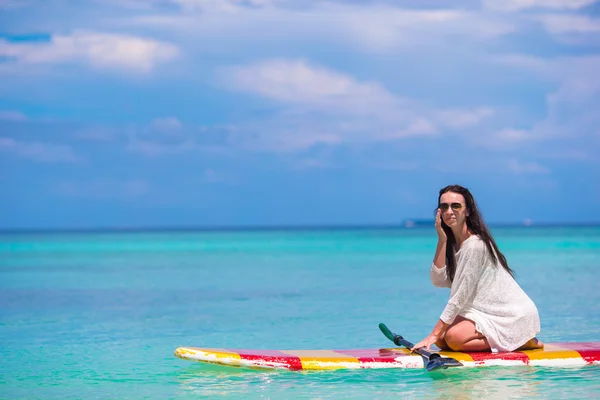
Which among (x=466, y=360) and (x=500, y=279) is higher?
(x=500, y=279)

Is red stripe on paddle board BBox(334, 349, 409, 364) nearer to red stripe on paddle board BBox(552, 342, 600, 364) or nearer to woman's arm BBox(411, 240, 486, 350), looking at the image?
woman's arm BBox(411, 240, 486, 350)

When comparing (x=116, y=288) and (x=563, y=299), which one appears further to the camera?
(x=116, y=288)

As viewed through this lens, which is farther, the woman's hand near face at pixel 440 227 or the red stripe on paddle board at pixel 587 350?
the red stripe on paddle board at pixel 587 350

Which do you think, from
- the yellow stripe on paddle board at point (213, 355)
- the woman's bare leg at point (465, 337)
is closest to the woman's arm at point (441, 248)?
the woman's bare leg at point (465, 337)

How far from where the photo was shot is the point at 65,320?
40.3ft

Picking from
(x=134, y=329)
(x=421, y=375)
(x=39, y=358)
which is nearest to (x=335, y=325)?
(x=134, y=329)

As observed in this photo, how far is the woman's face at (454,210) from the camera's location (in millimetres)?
6270

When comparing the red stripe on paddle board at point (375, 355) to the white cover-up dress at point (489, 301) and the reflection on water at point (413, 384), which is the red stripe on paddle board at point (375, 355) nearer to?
the reflection on water at point (413, 384)

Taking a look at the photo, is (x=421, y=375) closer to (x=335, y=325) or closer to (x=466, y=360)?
(x=466, y=360)

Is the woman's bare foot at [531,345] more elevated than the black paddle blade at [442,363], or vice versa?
the woman's bare foot at [531,345]

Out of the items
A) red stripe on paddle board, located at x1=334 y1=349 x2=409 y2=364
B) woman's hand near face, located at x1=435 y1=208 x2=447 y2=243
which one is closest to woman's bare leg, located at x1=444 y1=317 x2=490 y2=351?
red stripe on paddle board, located at x1=334 y1=349 x2=409 y2=364

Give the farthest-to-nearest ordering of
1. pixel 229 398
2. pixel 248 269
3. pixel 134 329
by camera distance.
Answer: pixel 248 269, pixel 134 329, pixel 229 398

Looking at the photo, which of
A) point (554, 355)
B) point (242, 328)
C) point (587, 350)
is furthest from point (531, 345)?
point (242, 328)

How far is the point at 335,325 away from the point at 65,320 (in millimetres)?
3819
